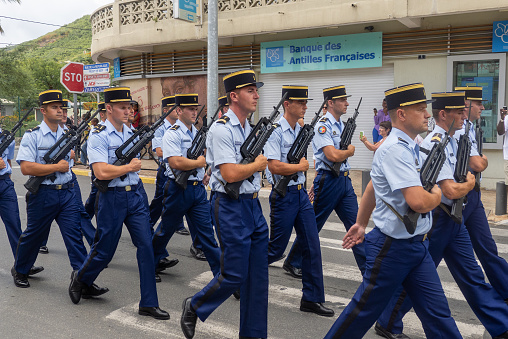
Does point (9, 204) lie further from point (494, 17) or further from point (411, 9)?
point (494, 17)

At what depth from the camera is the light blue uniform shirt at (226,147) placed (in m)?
3.91

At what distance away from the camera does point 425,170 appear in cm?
338

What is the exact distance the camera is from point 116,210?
4.91 m

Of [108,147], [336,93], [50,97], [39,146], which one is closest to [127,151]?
[108,147]

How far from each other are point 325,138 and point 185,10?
1024 cm

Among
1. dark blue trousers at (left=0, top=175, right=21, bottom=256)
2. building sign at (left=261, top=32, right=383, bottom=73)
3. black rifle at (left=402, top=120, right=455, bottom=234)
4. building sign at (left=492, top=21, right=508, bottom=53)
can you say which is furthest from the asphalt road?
building sign at (left=261, top=32, right=383, bottom=73)

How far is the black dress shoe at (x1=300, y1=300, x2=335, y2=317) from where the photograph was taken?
4.84m

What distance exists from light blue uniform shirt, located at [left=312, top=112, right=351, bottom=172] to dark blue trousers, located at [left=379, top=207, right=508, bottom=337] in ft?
6.33

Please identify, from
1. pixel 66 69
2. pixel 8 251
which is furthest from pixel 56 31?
pixel 8 251

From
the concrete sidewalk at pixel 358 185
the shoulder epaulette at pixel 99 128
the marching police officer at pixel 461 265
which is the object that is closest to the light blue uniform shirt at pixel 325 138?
the marching police officer at pixel 461 265

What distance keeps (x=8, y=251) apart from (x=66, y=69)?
11.1 m

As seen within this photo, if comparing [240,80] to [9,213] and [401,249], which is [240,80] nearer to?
[401,249]

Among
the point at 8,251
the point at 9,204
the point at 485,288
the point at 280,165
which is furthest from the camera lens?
the point at 8,251

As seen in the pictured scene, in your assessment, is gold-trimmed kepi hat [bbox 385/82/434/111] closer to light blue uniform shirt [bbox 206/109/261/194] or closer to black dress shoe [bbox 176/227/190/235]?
light blue uniform shirt [bbox 206/109/261/194]
